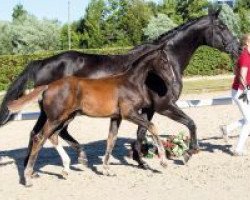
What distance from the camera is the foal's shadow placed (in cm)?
860

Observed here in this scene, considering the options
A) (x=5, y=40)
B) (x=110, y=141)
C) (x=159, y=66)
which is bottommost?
(x=5, y=40)

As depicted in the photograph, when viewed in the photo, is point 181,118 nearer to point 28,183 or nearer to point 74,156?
point 74,156

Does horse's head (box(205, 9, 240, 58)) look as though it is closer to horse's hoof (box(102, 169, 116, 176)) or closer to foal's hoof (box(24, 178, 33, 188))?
horse's hoof (box(102, 169, 116, 176))

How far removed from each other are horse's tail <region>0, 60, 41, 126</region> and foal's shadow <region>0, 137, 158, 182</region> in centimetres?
89

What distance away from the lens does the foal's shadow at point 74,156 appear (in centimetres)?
860

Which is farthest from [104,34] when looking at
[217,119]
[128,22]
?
[217,119]

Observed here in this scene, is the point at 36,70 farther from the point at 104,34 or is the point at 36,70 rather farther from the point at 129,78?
the point at 104,34

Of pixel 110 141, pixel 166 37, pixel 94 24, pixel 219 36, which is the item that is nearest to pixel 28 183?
pixel 110 141

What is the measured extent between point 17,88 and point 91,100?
143 centimetres

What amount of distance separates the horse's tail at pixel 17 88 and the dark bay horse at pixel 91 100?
0.75m

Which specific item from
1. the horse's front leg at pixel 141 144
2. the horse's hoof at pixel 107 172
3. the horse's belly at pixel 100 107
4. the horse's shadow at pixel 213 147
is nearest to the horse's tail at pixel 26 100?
the horse's belly at pixel 100 107

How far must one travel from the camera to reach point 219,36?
29.5 feet

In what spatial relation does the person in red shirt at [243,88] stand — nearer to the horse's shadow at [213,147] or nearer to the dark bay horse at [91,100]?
the horse's shadow at [213,147]

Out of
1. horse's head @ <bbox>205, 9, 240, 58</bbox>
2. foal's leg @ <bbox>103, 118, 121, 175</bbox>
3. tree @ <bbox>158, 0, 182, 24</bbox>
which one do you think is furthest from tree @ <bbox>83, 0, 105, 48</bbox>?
foal's leg @ <bbox>103, 118, 121, 175</bbox>
